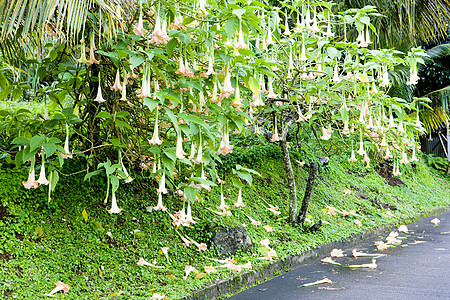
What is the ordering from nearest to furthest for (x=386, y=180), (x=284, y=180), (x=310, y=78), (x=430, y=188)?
(x=310, y=78)
(x=284, y=180)
(x=386, y=180)
(x=430, y=188)

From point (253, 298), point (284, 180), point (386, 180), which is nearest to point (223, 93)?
point (253, 298)

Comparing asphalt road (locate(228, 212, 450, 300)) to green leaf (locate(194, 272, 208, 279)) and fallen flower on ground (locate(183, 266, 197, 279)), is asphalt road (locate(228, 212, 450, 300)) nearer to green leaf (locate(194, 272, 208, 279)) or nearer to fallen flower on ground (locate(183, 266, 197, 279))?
green leaf (locate(194, 272, 208, 279))

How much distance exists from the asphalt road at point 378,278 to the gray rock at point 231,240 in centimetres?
53

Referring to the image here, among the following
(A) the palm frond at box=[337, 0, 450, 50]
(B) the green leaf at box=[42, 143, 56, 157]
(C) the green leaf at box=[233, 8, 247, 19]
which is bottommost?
(B) the green leaf at box=[42, 143, 56, 157]

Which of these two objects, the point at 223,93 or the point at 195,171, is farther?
the point at 195,171

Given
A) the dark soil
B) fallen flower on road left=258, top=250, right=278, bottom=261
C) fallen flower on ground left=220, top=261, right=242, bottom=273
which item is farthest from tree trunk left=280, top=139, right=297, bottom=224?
the dark soil

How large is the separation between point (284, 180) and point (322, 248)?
6.79 ft

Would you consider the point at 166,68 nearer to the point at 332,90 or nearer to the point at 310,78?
the point at 310,78

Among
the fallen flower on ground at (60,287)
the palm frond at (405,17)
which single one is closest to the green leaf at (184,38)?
the fallen flower on ground at (60,287)

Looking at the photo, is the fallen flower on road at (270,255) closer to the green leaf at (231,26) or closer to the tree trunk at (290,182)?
the tree trunk at (290,182)

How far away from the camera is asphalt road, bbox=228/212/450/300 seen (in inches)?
149

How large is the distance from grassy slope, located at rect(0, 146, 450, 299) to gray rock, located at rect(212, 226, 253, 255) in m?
0.09

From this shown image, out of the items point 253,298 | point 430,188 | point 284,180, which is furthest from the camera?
point 430,188

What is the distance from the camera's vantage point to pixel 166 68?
341 cm
